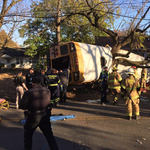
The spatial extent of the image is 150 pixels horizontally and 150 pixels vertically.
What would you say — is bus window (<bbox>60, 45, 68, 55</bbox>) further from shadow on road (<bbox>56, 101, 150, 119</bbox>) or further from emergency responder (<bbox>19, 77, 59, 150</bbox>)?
emergency responder (<bbox>19, 77, 59, 150</bbox>)

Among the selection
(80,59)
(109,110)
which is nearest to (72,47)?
(80,59)

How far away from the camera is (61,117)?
17.6ft

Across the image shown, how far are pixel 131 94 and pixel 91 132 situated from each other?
1.91 m

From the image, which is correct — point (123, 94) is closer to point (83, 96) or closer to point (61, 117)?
point (61, 117)

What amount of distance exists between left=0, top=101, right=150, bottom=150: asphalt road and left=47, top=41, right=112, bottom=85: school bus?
7.77ft

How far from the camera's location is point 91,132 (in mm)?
4266

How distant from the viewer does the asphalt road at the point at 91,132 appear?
11.7 ft

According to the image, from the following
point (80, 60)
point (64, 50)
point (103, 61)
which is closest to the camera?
point (80, 60)

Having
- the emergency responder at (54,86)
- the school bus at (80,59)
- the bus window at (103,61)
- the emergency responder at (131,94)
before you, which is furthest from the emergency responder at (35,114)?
the bus window at (103,61)

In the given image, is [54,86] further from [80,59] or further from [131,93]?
[131,93]

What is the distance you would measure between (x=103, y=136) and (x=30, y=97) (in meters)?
2.25

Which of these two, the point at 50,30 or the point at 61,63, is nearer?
the point at 61,63

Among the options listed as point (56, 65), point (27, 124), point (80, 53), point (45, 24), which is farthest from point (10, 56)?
point (27, 124)

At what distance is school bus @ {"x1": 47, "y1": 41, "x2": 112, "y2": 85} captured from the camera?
25.7 ft
